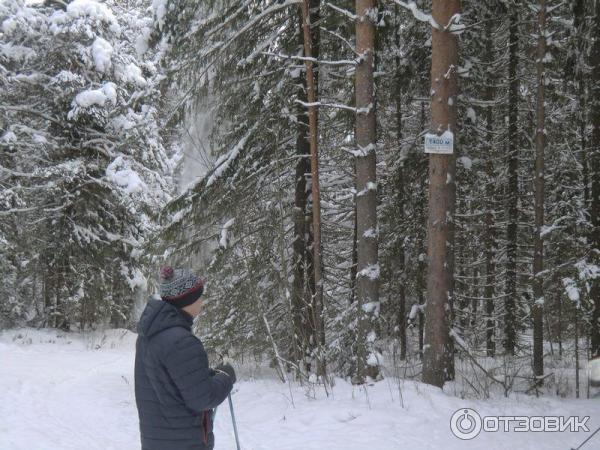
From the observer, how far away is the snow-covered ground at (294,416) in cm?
542

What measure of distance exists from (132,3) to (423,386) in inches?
1067

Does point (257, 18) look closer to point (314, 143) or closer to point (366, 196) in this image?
point (314, 143)

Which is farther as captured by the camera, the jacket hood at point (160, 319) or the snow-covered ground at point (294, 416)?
the snow-covered ground at point (294, 416)

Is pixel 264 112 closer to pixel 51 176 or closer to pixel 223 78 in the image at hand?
pixel 223 78

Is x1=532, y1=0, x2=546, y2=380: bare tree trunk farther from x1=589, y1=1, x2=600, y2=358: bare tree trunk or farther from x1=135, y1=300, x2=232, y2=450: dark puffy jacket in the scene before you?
x1=135, y1=300, x2=232, y2=450: dark puffy jacket

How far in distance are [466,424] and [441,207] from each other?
2.66m

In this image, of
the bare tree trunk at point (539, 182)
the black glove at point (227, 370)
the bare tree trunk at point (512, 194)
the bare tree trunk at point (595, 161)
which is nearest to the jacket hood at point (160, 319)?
the black glove at point (227, 370)

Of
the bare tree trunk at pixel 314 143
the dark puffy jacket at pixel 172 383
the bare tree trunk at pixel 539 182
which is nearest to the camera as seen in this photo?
the dark puffy jacket at pixel 172 383

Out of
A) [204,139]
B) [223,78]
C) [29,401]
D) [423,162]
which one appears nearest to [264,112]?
[223,78]

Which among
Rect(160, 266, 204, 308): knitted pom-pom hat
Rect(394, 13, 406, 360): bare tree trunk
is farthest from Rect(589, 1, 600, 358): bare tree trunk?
Rect(160, 266, 204, 308): knitted pom-pom hat

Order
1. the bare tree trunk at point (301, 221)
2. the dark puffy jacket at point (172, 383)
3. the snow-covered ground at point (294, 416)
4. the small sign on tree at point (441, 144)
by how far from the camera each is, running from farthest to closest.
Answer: the bare tree trunk at point (301, 221) < the small sign on tree at point (441, 144) < the snow-covered ground at point (294, 416) < the dark puffy jacket at point (172, 383)

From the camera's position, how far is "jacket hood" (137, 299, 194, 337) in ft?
10.2
